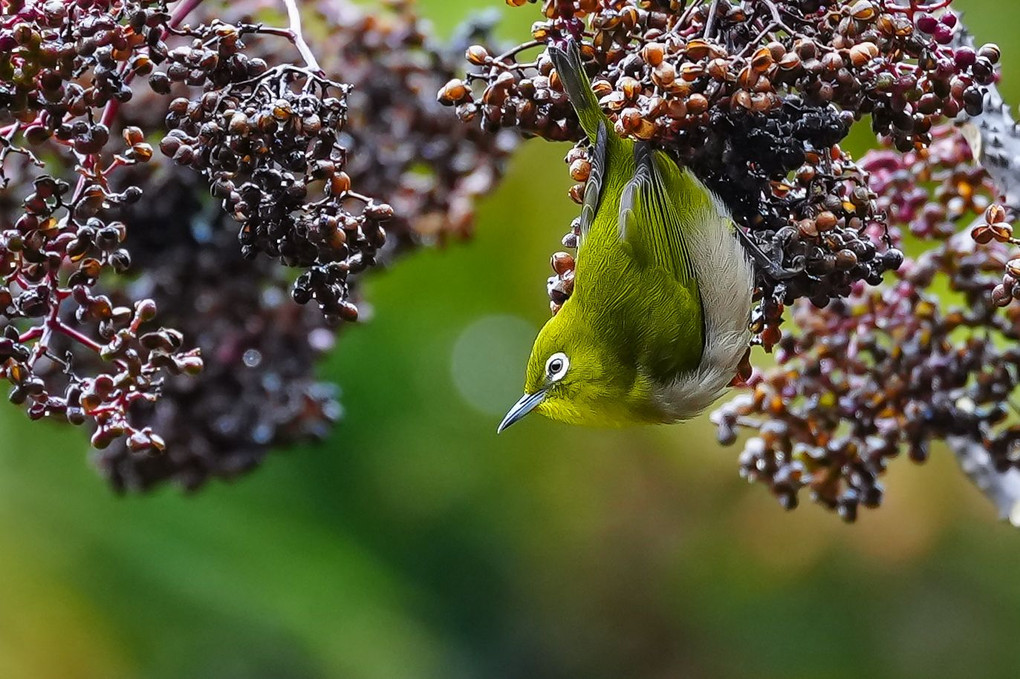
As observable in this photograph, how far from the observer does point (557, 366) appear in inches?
101

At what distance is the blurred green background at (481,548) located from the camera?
13.2ft

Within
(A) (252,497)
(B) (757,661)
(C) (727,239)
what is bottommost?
(B) (757,661)

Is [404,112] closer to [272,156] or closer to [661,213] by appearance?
[661,213]

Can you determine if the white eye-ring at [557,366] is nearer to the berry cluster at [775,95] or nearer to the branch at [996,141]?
the berry cluster at [775,95]

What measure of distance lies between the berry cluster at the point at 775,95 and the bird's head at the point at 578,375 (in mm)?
766

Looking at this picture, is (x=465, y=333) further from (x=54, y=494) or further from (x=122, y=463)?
(x=122, y=463)

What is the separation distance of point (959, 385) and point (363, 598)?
Result: 262 cm

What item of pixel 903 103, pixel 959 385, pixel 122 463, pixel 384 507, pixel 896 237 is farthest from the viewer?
pixel 384 507

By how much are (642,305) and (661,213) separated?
23cm

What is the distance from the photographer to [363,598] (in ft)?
13.9

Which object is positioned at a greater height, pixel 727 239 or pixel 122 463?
Result: pixel 727 239

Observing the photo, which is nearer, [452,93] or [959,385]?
[452,93]

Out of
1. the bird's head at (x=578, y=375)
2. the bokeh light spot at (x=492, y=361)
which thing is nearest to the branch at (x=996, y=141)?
the bird's head at (x=578, y=375)

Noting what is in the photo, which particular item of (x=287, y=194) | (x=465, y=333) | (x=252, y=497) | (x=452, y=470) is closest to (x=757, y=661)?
(x=452, y=470)
